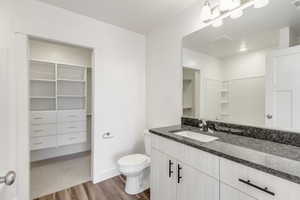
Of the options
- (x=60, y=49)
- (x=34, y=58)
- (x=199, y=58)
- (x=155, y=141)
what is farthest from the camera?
(x=60, y=49)

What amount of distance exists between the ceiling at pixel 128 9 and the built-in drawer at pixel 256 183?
6.16 feet

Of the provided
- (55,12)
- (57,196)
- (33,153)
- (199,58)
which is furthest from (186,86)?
(33,153)

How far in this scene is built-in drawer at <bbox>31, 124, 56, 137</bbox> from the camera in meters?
2.77

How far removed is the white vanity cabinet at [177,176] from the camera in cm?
111

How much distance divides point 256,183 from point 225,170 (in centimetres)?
18

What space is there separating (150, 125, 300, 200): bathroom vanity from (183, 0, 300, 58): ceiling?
2.91 ft

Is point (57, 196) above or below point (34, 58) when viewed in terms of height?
below

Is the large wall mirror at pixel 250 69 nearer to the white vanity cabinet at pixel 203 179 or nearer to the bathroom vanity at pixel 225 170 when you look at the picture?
the bathroom vanity at pixel 225 170

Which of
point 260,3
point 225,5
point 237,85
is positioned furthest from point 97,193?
point 260,3

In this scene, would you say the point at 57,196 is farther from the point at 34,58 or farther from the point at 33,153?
the point at 34,58

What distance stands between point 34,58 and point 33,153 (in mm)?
1889

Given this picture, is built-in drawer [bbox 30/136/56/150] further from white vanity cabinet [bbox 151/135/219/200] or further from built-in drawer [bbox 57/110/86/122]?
Result: white vanity cabinet [bbox 151/135/219/200]

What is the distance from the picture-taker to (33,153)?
2.96m

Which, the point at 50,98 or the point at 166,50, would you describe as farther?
the point at 50,98
